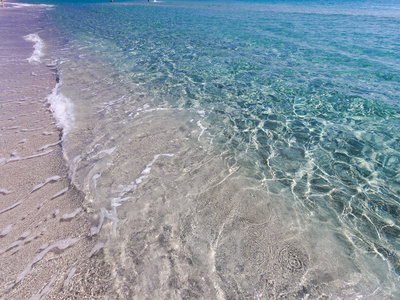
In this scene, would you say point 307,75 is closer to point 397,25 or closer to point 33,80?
point 33,80

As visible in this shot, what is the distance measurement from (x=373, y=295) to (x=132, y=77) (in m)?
12.4

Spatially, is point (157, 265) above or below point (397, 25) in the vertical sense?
below

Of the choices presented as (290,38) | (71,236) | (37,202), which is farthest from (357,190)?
(290,38)

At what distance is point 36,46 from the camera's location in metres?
17.0

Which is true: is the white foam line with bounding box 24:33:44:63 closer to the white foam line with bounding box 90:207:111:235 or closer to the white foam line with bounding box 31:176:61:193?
the white foam line with bounding box 31:176:61:193

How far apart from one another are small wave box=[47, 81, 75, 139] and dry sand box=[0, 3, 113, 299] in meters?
0.26

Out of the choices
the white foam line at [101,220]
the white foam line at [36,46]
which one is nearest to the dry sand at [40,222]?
the white foam line at [101,220]

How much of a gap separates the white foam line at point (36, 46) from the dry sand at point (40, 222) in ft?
25.1

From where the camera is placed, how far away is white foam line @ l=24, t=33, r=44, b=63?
14.2 metres

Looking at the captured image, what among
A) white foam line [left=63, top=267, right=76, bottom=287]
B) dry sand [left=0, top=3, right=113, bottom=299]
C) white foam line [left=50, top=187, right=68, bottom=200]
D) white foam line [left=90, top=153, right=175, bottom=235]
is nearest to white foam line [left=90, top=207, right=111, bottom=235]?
white foam line [left=90, top=153, right=175, bottom=235]

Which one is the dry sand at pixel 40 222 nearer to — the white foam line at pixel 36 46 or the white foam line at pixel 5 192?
the white foam line at pixel 5 192

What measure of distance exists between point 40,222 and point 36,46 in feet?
59.5

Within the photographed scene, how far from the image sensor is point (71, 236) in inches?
171

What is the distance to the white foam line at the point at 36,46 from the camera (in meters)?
14.2
